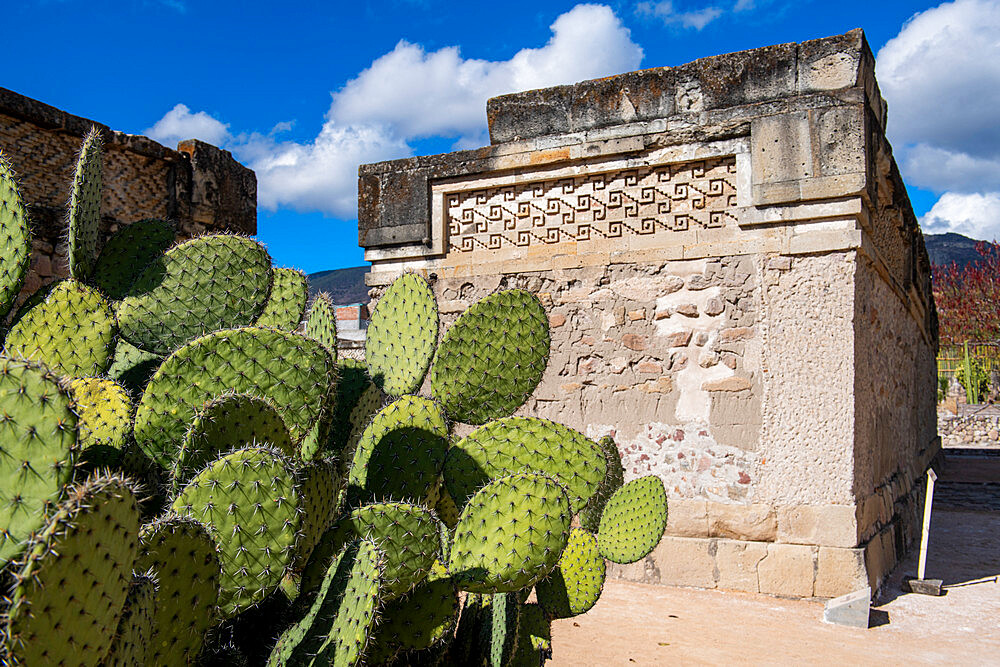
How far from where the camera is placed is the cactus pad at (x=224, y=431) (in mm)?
1187

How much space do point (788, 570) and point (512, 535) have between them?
338cm

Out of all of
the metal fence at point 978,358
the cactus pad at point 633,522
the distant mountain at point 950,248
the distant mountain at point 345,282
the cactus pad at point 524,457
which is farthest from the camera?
the distant mountain at point 345,282

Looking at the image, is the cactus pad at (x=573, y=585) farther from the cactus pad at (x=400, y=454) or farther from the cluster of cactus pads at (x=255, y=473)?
the cactus pad at (x=400, y=454)

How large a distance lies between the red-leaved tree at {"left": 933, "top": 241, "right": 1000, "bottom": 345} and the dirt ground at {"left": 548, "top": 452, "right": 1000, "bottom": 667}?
70.3 feet

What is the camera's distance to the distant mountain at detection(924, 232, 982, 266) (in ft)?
352

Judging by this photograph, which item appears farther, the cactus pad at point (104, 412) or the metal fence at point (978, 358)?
the metal fence at point (978, 358)

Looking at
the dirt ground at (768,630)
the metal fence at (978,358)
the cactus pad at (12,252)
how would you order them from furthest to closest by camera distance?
the metal fence at (978,358)
the dirt ground at (768,630)
the cactus pad at (12,252)

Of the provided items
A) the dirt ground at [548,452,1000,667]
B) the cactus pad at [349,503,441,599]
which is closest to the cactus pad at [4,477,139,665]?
the cactus pad at [349,503,441,599]

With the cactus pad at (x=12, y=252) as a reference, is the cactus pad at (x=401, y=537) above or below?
below

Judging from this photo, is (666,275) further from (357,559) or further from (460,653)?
(357,559)

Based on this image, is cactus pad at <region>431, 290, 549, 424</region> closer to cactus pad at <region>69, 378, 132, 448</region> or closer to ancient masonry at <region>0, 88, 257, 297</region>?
cactus pad at <region>69, 378, 132, 448</region>

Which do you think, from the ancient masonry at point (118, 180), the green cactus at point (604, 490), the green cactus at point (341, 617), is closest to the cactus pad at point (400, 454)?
the green cactus at point (341, 617)

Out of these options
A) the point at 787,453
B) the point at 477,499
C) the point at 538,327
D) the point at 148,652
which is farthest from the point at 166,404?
the point at 787,453

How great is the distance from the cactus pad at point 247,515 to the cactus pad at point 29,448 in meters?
0.23
